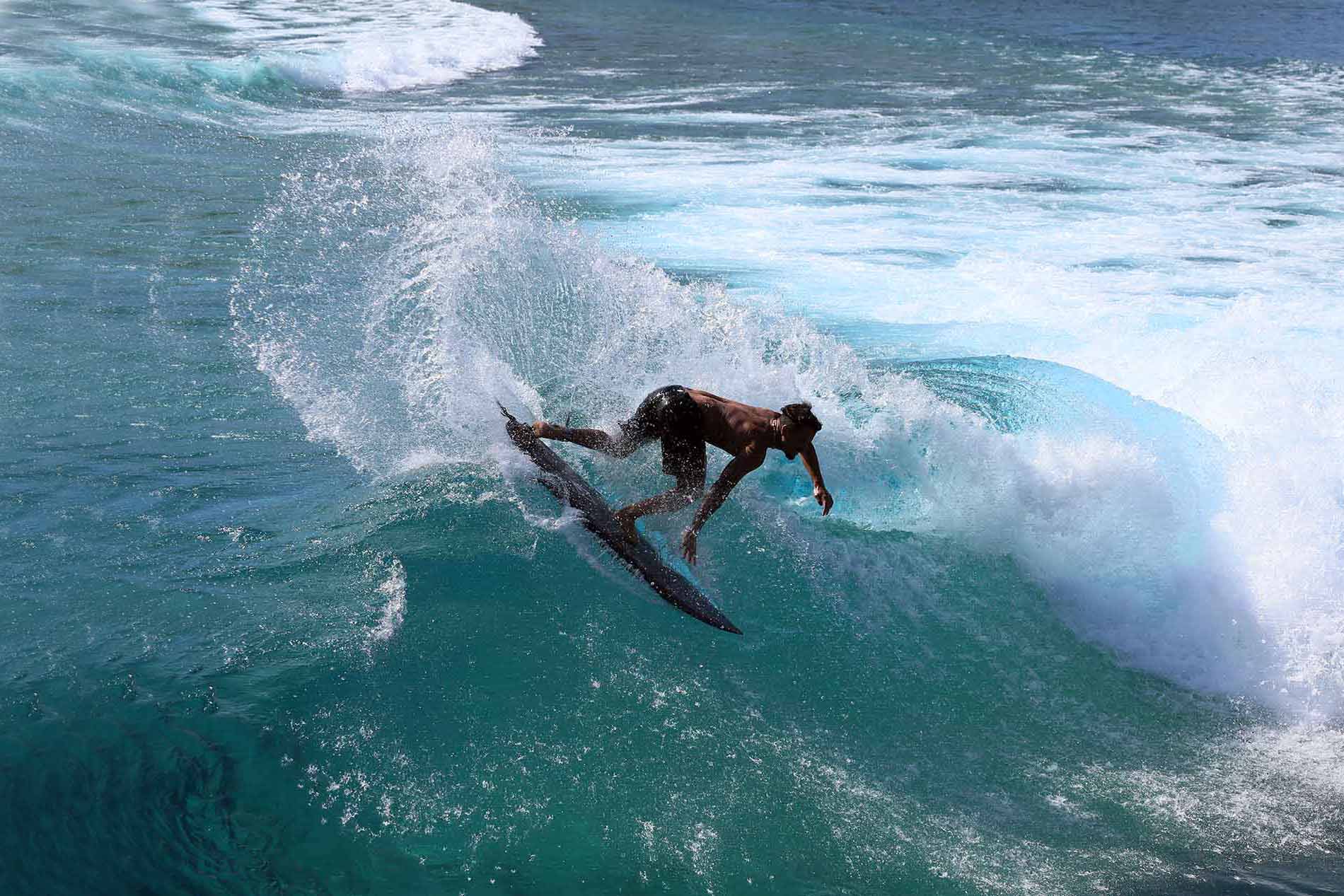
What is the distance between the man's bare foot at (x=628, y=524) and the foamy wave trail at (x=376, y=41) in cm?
2022

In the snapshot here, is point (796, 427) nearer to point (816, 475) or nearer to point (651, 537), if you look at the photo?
point (816, 475)

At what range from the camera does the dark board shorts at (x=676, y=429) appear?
712cm

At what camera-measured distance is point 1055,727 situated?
6523 mm

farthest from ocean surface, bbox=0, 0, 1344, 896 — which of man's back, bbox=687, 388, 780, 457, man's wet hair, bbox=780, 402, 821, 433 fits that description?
man's wet hair, bbox=780, 402, 821, 433

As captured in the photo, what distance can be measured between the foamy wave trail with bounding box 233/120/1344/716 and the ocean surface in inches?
1.5

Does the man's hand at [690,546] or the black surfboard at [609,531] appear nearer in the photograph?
the man's hand at [690,546]

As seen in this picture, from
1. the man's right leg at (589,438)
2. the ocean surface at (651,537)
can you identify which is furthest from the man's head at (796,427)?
the man's right leg at (589,438)

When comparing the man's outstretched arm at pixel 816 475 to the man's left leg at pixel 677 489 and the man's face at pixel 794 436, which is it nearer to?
the man's face at pixel 794 436

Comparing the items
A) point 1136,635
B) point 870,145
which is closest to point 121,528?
point 1136,635

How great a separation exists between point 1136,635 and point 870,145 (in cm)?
1450

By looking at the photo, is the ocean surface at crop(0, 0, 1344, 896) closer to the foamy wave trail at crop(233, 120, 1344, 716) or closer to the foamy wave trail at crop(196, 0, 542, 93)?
the foamy wave trail at crop(233, 120, 1344, 716)

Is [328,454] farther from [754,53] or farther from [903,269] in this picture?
[754,53]

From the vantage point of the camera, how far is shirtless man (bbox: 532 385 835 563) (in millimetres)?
6438

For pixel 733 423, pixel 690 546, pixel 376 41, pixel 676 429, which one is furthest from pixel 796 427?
pixel 376 41
